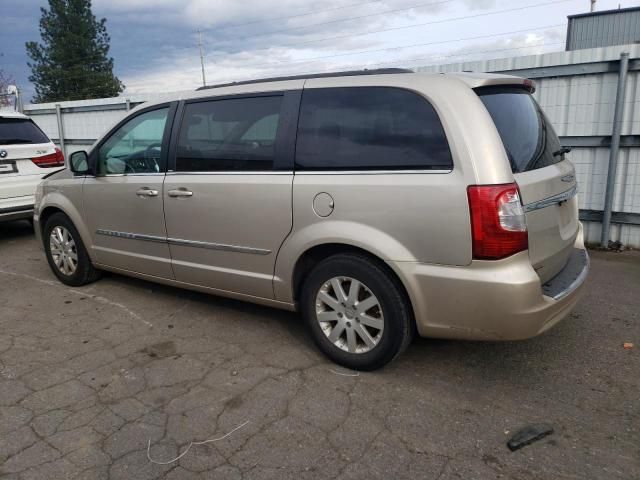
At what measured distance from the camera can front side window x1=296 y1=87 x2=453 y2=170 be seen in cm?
288

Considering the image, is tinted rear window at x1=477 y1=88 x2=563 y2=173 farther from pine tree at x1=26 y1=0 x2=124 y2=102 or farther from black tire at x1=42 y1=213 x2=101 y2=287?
pine tree at x1=26 y1=0 x2=124 y2=102

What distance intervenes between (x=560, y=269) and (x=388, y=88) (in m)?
1.53

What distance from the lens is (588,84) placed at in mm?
6105

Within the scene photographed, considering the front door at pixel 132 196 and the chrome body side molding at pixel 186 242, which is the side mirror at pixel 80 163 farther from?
the chrome body side molding at pixel 186 242

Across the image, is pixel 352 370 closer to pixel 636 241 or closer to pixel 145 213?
pixel 145 213

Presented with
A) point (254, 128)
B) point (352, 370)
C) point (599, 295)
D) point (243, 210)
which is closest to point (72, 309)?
point (243, 210)

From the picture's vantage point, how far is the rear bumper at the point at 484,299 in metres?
2.71

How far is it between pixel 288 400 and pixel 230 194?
1437mm

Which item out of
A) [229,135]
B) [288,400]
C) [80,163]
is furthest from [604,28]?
[288,400]

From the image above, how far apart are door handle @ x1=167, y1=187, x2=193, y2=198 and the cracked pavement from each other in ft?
3.36

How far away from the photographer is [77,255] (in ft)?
16.3

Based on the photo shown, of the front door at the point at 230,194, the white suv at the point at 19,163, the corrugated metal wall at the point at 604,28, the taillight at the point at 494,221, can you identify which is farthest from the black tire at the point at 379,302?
the corrugated metal wall at the point at 604,28

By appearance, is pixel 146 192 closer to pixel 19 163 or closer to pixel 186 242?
pixel 186 242

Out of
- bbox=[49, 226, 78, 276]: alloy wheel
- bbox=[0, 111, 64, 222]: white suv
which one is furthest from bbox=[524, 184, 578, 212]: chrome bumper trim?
bbox=[0, 111, 64, 222]: white suv
